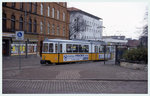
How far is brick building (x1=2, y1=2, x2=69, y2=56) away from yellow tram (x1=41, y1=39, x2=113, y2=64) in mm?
11807

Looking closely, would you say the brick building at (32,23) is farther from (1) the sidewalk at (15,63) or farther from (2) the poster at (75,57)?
(2) the poster at (75,57)

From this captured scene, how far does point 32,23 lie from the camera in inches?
1512

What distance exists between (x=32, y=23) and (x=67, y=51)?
18837 millimetres

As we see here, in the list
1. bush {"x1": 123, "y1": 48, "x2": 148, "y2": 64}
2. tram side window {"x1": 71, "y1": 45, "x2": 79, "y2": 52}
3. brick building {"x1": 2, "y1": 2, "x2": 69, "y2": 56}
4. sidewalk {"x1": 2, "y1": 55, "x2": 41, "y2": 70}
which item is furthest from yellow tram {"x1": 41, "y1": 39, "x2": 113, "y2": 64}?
brick building {"x1": 2, "y1": 2, "x2": 69, "y2": 56}

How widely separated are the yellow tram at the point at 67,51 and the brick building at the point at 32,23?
11.8 m

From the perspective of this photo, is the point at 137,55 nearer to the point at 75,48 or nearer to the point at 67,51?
the point at 67,51

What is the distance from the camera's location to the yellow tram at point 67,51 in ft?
67.9

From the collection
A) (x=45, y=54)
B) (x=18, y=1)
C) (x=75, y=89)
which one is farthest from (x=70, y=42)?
(x=18, y=1)

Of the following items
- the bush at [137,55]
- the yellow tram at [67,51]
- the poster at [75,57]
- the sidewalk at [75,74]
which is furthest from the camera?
the poster at [75,57]

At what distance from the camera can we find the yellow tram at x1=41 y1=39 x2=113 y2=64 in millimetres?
20688

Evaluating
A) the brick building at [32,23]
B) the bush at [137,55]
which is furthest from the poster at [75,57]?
the brick building at [32,23]

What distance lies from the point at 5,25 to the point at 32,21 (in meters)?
7.22

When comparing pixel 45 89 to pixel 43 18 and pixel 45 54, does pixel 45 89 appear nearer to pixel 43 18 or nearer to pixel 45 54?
pixel 45 54

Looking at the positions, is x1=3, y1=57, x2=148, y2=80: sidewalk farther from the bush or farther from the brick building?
the brick building
